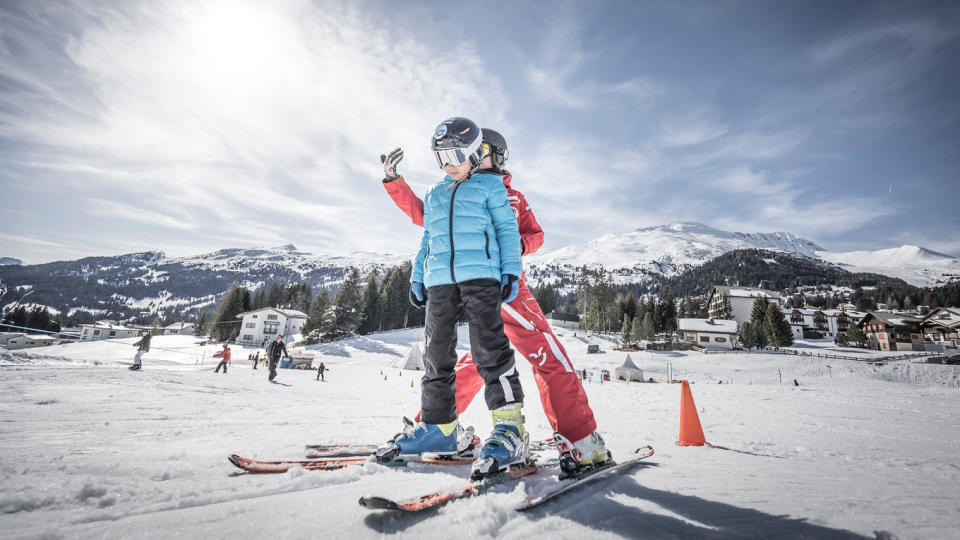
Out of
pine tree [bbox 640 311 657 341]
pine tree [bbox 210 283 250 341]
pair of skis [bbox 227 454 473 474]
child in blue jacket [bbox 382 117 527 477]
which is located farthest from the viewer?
pine tree [bbox 210 283 250 341]

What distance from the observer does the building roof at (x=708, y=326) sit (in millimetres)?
58750

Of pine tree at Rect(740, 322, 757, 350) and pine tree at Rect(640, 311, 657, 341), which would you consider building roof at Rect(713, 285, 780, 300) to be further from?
pine tree at Rect(640, 311, 657, 341)

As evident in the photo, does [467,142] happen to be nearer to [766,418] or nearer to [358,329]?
[766,418]

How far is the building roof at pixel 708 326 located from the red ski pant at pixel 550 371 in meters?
67.1

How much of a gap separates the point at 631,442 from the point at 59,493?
347 centimetres

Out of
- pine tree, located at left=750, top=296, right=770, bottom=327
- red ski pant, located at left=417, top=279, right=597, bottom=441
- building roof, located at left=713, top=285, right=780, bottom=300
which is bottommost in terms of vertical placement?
red ski pant, located at left=417, top=279, right=597, bottom=441

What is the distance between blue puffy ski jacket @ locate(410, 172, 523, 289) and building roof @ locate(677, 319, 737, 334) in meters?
67.4

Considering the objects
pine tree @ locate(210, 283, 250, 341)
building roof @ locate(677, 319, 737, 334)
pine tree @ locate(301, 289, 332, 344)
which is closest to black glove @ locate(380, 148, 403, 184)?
pine tree @ locate(301, 289, 332, 344)

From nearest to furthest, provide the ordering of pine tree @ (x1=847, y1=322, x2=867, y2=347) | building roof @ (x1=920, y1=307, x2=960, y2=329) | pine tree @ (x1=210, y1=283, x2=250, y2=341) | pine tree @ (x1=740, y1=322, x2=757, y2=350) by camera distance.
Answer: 1. pine tree @ (x1=740, y1=322, x2=757, y2=350)
2. pine tree @ (x1=847, y1=322, x2=867, y2=347)
3. building roof @ (x1=920, y1=307, x2=960, y2=329)
4. pine tree @ (x1=210, y1=283, x2=250, y2=341)

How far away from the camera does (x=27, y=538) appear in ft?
3.22

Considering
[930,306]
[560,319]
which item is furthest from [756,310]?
[930,306]

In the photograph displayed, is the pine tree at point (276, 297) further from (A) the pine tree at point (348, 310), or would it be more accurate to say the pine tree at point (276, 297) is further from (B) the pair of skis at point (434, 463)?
(B) the pair of skis at point (434, 463)

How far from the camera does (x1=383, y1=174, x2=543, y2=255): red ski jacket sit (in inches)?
120

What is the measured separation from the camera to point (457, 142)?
2.64 meters
